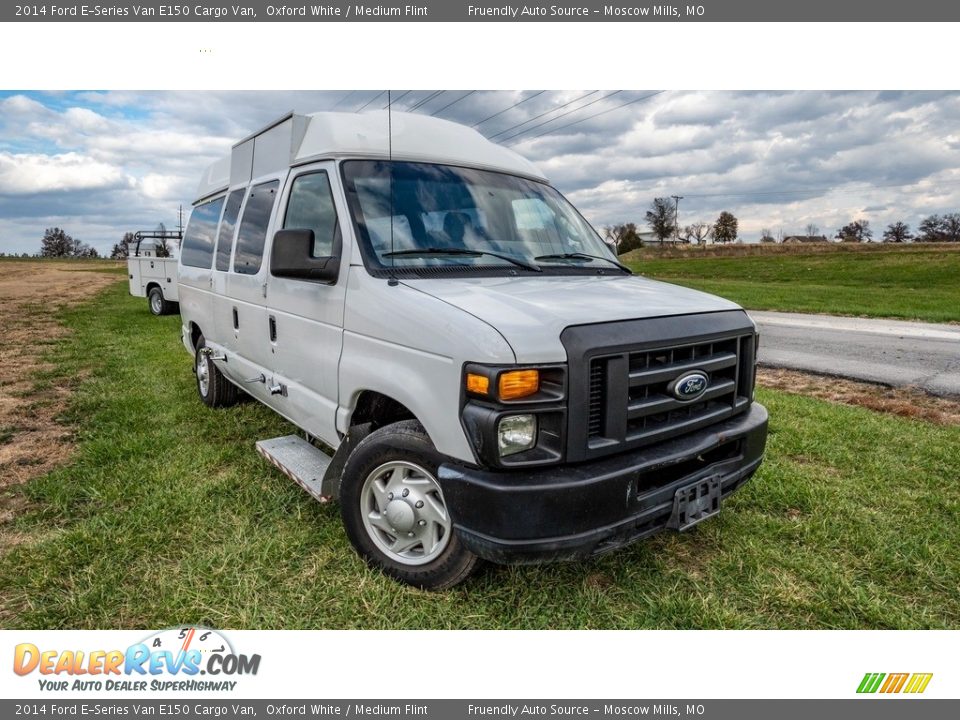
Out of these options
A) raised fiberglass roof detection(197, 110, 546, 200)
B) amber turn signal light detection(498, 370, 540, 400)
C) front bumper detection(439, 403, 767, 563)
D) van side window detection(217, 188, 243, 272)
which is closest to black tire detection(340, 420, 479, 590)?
front bumper detection(439, 403, 767, 563)

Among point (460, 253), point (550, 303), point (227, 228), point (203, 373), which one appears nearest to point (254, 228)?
point (227, 228)

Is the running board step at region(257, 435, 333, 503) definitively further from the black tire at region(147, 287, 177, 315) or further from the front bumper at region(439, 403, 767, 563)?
the black tire at region(147, 287, 177, 315)

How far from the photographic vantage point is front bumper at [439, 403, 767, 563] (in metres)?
2.47

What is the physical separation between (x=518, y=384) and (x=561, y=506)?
0.53 meters

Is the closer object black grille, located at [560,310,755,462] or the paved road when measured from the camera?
black grille, located at [560,310,755,462]

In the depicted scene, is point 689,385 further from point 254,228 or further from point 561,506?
point 254,228

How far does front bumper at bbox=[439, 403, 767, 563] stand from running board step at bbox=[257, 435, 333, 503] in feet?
3.78

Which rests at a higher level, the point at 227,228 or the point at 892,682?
the point at 227,228

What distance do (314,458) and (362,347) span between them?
1.14 m

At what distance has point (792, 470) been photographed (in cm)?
447

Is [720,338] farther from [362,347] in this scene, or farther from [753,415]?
[362,347]

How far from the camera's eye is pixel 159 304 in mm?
16734

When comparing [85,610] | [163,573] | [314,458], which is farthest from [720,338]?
[85,610]

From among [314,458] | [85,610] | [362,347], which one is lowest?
[85,610]
